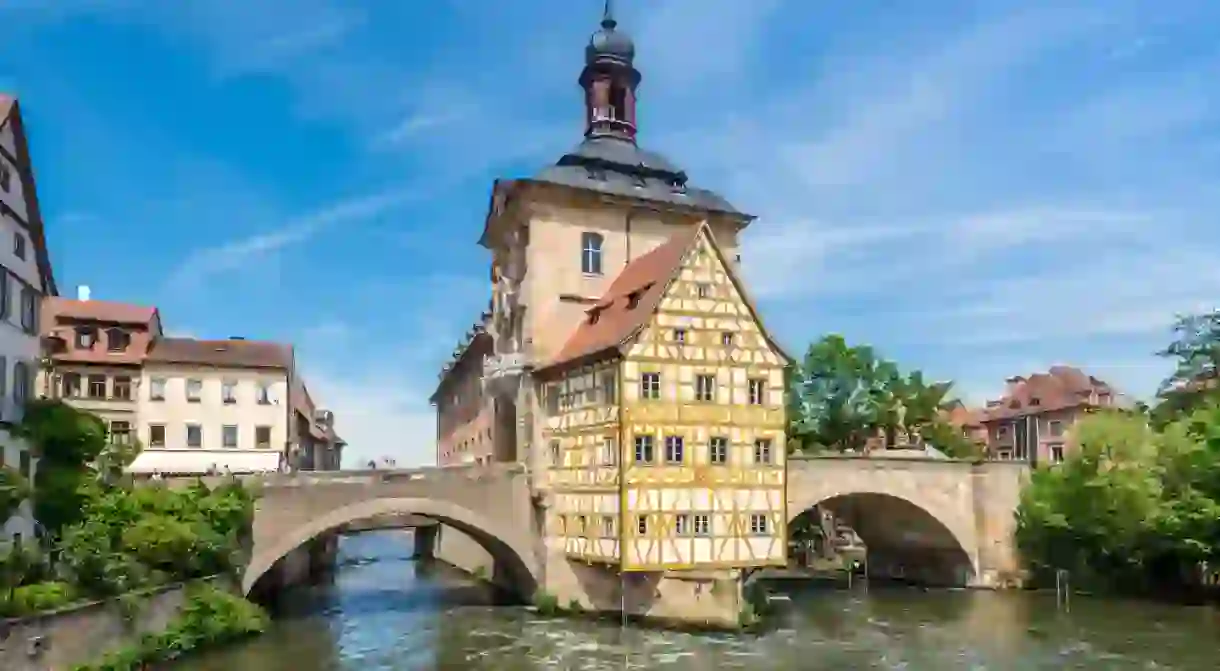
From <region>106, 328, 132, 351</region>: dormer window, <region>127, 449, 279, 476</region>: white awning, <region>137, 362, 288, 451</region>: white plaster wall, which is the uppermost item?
<region>106, 328, 132, 351</region>: dormer window

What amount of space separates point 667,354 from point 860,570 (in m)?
22.8

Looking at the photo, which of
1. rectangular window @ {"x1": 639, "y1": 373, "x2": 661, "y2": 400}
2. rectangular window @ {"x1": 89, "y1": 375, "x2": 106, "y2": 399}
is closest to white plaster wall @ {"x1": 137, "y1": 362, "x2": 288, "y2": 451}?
rectangular window @ {"x1": 89, "y1": 375, "x2": 106, "y2": 399}

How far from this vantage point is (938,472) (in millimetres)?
41250

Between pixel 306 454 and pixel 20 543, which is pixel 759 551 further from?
pixel 306 454

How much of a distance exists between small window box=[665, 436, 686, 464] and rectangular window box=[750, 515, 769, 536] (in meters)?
2.92

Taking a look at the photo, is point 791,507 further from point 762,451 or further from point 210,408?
point 210,408

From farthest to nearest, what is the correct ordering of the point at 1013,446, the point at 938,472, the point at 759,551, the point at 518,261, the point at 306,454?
the point at 1013,446 < the point at 306,454 < the point at 938,472 < the point at 518,261 < the point at 759,551

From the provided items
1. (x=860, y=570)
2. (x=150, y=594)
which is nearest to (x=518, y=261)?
(x=150, y=594)

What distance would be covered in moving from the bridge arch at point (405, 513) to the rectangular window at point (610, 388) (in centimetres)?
587

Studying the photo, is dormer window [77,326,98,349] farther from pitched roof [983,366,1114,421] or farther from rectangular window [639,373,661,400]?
pitched roof [983,366,1114,421]

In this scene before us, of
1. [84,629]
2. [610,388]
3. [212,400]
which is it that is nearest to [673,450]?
[610,388]

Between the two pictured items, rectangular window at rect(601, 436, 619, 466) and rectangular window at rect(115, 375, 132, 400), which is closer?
rectangular window at rect(601, 436, 619, 466)

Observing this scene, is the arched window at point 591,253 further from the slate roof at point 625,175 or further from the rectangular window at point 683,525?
the rectangular window at point 683,525

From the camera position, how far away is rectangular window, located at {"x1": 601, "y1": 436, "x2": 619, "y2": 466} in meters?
30.4
